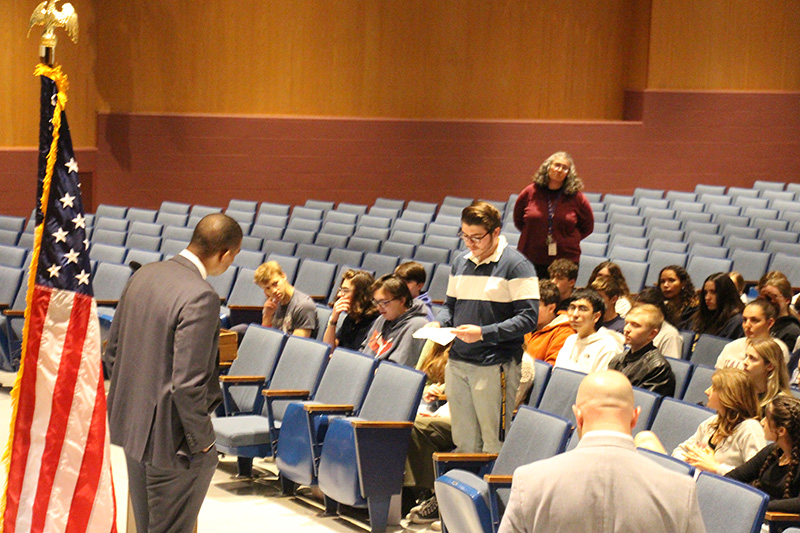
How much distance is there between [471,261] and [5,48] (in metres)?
8.29

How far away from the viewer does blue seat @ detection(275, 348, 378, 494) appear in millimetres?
4422

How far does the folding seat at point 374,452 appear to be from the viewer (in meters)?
4.16

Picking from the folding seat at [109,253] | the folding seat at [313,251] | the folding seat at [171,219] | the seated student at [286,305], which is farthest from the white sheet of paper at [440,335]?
the folding seat at [171,219]

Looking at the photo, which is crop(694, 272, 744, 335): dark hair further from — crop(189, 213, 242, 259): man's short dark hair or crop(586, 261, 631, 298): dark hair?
crop(189, 213, 242, 259): man's short dark hair

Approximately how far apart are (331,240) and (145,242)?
5.28ft

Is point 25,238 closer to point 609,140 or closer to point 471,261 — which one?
point 471,261

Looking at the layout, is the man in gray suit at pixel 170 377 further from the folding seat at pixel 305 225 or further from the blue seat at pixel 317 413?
the folding seat at pixel 305 225

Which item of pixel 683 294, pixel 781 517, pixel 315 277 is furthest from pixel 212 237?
pixel 315 277

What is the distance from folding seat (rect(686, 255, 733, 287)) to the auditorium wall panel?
564 centimetres

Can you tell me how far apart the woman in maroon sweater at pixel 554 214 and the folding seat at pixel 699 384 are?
5.34ft

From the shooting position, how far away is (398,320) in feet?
16.8

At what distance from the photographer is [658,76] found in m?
13.7

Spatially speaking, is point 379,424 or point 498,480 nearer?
point 498,480

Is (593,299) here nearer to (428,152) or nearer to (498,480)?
(498,480)
